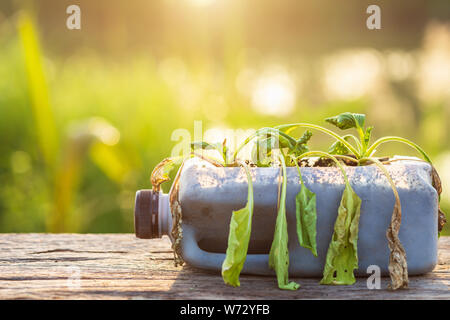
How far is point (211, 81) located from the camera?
1.89 metres

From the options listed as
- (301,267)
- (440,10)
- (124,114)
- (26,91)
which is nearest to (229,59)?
(124,114)

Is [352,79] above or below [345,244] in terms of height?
above

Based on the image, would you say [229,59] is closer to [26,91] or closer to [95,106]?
[95,106]

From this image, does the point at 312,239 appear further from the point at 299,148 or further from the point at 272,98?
the point at 272,98

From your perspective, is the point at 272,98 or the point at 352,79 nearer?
the point at 272,98

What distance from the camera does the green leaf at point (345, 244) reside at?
511 millimetres

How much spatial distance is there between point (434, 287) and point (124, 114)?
129 centimetres

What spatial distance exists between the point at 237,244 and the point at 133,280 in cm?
11

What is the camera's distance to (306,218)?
509mm

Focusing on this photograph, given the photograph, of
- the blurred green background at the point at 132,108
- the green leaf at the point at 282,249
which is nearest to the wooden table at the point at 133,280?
the green leaf at the point at 282,249

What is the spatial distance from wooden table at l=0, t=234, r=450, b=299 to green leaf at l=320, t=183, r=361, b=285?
0.01 metres

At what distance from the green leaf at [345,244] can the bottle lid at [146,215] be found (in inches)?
6.6

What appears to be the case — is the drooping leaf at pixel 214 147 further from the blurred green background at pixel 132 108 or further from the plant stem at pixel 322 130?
the blurred green background at pixel 132 108

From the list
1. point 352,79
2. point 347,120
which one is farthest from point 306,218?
point 352,79
